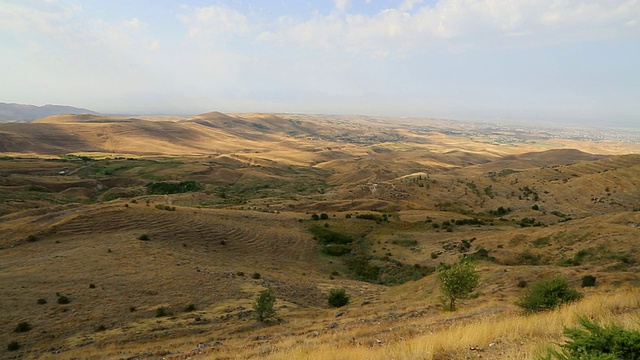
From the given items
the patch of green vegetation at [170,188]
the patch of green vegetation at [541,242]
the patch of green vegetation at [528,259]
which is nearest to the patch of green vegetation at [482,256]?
the patch of green vegetation at [528,259]

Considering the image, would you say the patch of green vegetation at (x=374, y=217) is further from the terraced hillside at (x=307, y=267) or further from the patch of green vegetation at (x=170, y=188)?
the patch of green vegetation at (x=170, y=188)

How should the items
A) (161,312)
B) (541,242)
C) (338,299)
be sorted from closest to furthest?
(161,312), (338,299), (541,242)

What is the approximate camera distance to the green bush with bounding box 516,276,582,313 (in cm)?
1319

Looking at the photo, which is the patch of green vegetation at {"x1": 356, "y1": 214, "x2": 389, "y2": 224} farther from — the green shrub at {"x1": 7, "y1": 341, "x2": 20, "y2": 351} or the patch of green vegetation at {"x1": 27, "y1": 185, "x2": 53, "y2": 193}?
the patch of green vegetation at {"x1": 27, "y1": 185, "x2": 53, "y2": 193}

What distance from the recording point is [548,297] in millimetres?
13383

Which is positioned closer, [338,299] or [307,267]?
[338,299]

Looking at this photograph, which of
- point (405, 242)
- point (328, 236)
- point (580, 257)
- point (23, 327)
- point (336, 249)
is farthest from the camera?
point (328, 236)

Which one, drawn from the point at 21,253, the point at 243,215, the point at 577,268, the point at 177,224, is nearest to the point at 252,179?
the point at 243,215

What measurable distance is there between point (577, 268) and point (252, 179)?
7724 centimetres

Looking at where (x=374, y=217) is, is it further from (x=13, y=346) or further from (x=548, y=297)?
(x=13, y=346)

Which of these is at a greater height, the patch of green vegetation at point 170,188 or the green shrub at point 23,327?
the green shrub at point 23,327

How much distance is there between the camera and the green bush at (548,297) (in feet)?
43.3

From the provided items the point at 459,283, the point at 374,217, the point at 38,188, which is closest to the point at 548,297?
the point at 459,283

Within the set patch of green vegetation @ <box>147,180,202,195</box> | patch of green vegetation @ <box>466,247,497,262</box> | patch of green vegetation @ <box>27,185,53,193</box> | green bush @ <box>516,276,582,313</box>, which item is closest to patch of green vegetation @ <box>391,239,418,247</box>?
patch of green vegetation @ <box>466,247,497,262</box>
